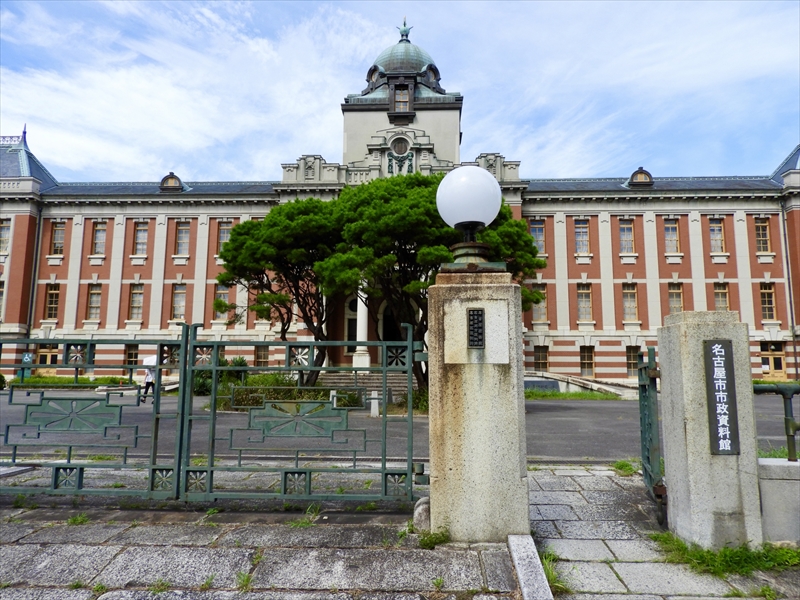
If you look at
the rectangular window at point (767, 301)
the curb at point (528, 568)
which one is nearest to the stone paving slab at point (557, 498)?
the curb at point (528, 568)

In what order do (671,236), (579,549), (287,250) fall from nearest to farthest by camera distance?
(579,549)
(287,250)
(671,236)

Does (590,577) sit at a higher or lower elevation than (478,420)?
lower

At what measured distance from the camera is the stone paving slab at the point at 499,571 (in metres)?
3.05

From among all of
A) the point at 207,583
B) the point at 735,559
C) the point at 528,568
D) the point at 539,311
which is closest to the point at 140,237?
the point at 539,311

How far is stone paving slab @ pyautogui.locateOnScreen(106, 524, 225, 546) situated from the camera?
3645 millimetres

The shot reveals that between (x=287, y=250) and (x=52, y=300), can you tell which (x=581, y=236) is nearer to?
(x=287, y=250)

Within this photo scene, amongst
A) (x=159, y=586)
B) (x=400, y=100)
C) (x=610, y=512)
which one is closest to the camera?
(x=159, y=586)

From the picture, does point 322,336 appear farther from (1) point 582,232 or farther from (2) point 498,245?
(1) point 582,232

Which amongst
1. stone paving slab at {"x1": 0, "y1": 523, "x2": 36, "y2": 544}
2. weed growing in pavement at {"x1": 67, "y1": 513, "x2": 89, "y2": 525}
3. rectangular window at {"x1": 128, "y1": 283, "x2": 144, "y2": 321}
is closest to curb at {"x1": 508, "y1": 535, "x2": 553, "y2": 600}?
weed growing in pavement at {"x1": 67, "y1": 513, "x2": 89, "y2": 525}

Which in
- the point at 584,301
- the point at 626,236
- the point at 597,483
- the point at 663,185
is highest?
the point at 663,185

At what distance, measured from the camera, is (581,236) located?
2844 cm

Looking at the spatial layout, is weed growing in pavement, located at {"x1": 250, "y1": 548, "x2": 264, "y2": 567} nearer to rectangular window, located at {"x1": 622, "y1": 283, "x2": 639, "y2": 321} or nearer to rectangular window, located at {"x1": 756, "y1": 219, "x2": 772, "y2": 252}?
rectangular window, located at {"x1": 622, "y1": 283, "x2": 639, "y2": 321}

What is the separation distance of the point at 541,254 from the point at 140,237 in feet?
76.7

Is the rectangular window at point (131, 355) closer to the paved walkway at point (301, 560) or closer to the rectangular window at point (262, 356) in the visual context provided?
the rectangular window at point (262, 356)
